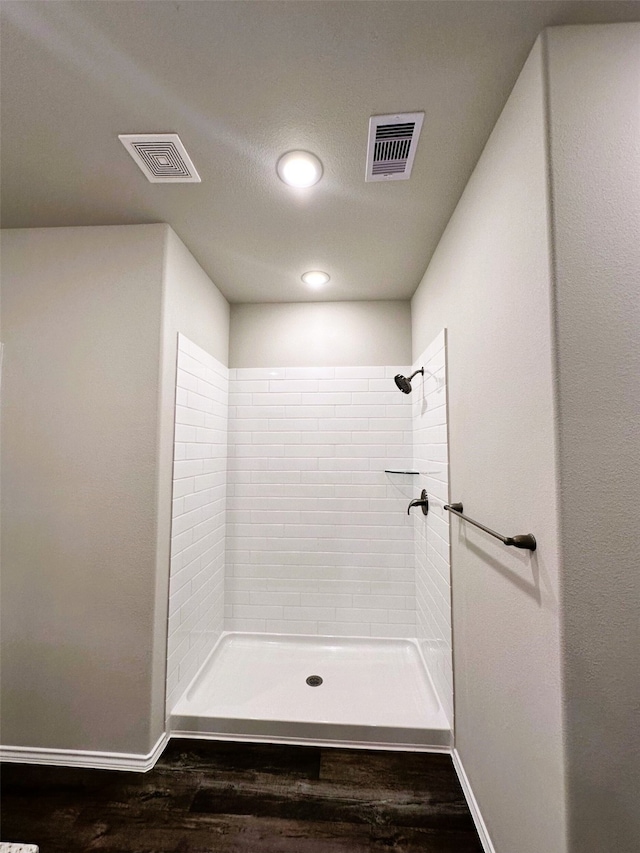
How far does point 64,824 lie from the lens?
125cm

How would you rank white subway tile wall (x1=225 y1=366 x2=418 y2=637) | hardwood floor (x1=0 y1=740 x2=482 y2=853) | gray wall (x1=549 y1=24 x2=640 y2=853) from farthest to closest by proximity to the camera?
white subway tile wall (x1=225 y1=366 x2=418 y2=637), hardwood floor (x1=0 y1=740 x2=482 y2=853), gray wall (x1=549 y1=24 x2=640 y2=853)

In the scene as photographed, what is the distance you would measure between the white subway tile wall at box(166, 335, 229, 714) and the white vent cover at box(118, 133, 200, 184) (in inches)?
26.6

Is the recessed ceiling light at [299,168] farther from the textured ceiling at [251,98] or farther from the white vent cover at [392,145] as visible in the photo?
the white vent cover at [392,145]

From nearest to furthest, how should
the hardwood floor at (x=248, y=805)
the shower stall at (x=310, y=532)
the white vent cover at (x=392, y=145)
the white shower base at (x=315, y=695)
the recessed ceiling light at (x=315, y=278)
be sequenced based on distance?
the white vent cover at (x=392, y=145) → the hardwood floor at (x=248, y=805) → the white shower base at (x=315, y=695) → the shower stall at (x=310, y=532) → the recessed ceiling light at (x=315, y=278)

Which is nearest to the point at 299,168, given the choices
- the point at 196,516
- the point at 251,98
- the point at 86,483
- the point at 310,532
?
the point at 251,98

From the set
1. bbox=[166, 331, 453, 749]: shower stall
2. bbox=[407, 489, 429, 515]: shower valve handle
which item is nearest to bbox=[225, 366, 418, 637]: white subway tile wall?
bbox=[166, 331, 453, 749]: shower stall

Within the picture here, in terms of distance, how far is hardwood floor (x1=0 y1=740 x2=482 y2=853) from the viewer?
3.91ft

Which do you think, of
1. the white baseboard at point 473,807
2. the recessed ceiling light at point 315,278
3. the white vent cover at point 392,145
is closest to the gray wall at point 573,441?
the white baseboard at point 473,807

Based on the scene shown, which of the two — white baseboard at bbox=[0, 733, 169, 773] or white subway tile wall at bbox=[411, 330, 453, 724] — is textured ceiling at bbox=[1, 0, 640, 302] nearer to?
white subway tile wall at bbox=[411, 330, 453, 724]

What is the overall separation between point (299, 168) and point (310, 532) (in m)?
2.00

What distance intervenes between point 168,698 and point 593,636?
5.69 ft

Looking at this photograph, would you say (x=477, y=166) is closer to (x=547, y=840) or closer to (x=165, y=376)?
(x=165, y=376)

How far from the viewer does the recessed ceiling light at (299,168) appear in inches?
48.1

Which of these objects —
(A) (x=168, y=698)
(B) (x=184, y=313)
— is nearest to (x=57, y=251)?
(B) (x=184, y=313)
